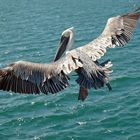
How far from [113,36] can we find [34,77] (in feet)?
10.4

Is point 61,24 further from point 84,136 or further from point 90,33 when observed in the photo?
point 84,136

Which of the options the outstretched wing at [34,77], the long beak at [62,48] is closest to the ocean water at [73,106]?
the long beak at [62,48]

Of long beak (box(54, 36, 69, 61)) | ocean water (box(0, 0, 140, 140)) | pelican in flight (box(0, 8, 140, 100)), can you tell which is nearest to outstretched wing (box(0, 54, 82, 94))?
pelican in flight (box(0, 8, 140, 100))

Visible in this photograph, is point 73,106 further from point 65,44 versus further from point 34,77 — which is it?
point 34,77

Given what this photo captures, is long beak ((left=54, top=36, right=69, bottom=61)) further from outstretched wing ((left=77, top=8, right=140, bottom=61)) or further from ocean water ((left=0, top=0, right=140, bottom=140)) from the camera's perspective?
ocean water ((left=0, top=0, right=140, bottom=140))

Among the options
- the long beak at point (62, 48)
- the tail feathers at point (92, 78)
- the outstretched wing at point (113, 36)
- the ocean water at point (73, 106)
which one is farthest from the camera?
the ocean water at point (73, 106)

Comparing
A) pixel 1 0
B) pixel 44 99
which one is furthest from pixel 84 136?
pixel 1 0

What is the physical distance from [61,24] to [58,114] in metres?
22.3

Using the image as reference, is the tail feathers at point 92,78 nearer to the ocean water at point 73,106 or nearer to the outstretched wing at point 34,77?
the outstretched wing at point 34,77

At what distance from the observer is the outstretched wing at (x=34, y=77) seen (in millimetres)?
10203

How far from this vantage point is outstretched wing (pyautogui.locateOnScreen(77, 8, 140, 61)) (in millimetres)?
11469

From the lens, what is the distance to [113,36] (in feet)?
41.1

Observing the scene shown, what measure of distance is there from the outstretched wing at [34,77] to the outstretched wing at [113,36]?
111 cm

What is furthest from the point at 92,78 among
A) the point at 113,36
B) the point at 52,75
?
the point at 113,36
